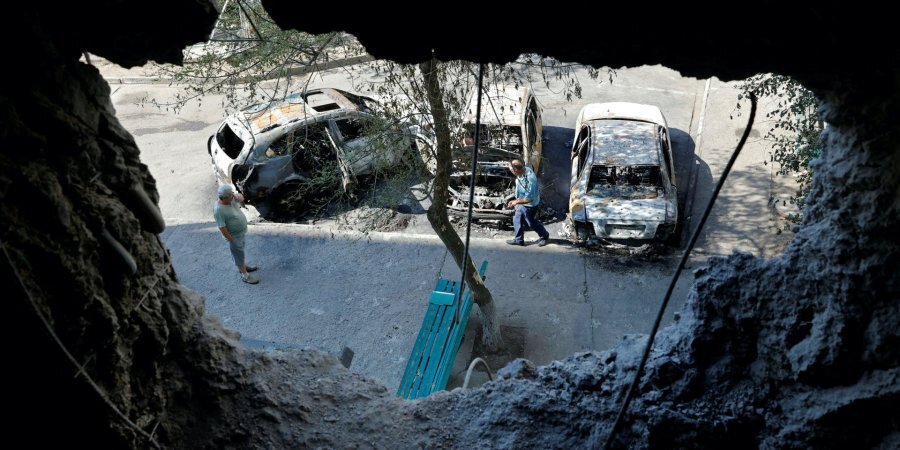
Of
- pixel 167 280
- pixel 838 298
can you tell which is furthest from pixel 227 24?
pixel 838 298

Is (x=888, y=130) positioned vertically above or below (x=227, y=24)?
above

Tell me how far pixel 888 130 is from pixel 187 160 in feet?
38.0

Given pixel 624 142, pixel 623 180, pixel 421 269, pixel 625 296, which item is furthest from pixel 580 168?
pixel 421 269

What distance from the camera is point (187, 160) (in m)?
12.5

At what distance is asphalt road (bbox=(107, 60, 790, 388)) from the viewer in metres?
8.55

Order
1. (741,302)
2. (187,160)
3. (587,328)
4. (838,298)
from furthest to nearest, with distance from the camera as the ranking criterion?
(187,160), (587,328), (741,302), (838,298)

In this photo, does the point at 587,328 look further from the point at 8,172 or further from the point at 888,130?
the point at 8,172

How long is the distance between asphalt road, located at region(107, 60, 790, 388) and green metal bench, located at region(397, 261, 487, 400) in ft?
1.55

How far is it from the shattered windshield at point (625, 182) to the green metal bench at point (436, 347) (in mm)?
2767

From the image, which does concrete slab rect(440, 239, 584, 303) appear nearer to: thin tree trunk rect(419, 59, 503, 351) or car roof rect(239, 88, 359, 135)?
thin tree trunk rect(419, 59, 503, 351)

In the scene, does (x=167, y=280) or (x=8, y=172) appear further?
(x=167, y=280)

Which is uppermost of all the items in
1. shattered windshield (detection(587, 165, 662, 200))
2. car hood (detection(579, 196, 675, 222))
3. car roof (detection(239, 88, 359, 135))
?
car roof (detection(239, 88, 359, 135))

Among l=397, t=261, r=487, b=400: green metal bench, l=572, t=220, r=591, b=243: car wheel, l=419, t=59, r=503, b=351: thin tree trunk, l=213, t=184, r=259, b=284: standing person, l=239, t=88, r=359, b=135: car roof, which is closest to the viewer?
l=419, t=59, r=503, b=351: thin tree trunk

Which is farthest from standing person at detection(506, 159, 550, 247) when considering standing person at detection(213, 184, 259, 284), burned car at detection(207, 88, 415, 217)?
standing person at detection(213, 184, 259, 284)
